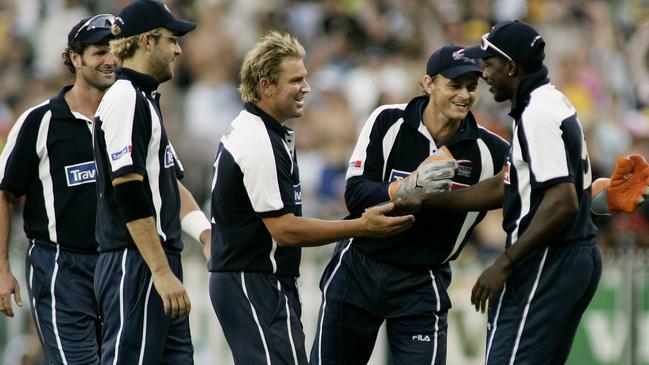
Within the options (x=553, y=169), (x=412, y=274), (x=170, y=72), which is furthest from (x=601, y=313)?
(x=170, y=72)

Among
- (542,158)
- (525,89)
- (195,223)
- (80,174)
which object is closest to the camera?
(542,158)

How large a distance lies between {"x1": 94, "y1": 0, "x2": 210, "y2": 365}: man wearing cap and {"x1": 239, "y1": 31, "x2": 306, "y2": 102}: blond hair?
41 centimetres

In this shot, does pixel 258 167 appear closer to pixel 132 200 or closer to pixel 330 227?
Answer: pixel 330 227

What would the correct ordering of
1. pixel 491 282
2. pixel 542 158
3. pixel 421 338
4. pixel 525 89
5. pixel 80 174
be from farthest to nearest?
1. pixel 80 174
2. pixel 421 338
3. pixel 525 89
4. pixel 491 282
5. pixel 542 158

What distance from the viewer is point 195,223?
7945 millimetres

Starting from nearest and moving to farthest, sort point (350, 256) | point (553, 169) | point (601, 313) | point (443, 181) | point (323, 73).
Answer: point (553, 169)
point (443, 181)
point (350, 256)
point (601, 313)
point (323, 73)

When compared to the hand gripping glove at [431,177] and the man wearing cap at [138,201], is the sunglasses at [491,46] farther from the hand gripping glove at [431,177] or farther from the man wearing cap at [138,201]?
the man wearing cap at [138,201]

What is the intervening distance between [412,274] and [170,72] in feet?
6.36

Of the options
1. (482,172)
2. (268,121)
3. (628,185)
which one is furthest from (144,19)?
(628,185)

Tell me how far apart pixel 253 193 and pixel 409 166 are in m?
1.22

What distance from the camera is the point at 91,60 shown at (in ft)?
26.5

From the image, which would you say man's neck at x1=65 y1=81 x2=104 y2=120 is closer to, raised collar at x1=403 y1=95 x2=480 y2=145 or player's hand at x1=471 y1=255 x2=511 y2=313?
raised collar at x1=403 y1=95 x2=480 y2=145

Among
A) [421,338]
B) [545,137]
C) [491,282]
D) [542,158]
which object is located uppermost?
[545,137]

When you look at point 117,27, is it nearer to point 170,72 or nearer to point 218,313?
point 170,72
